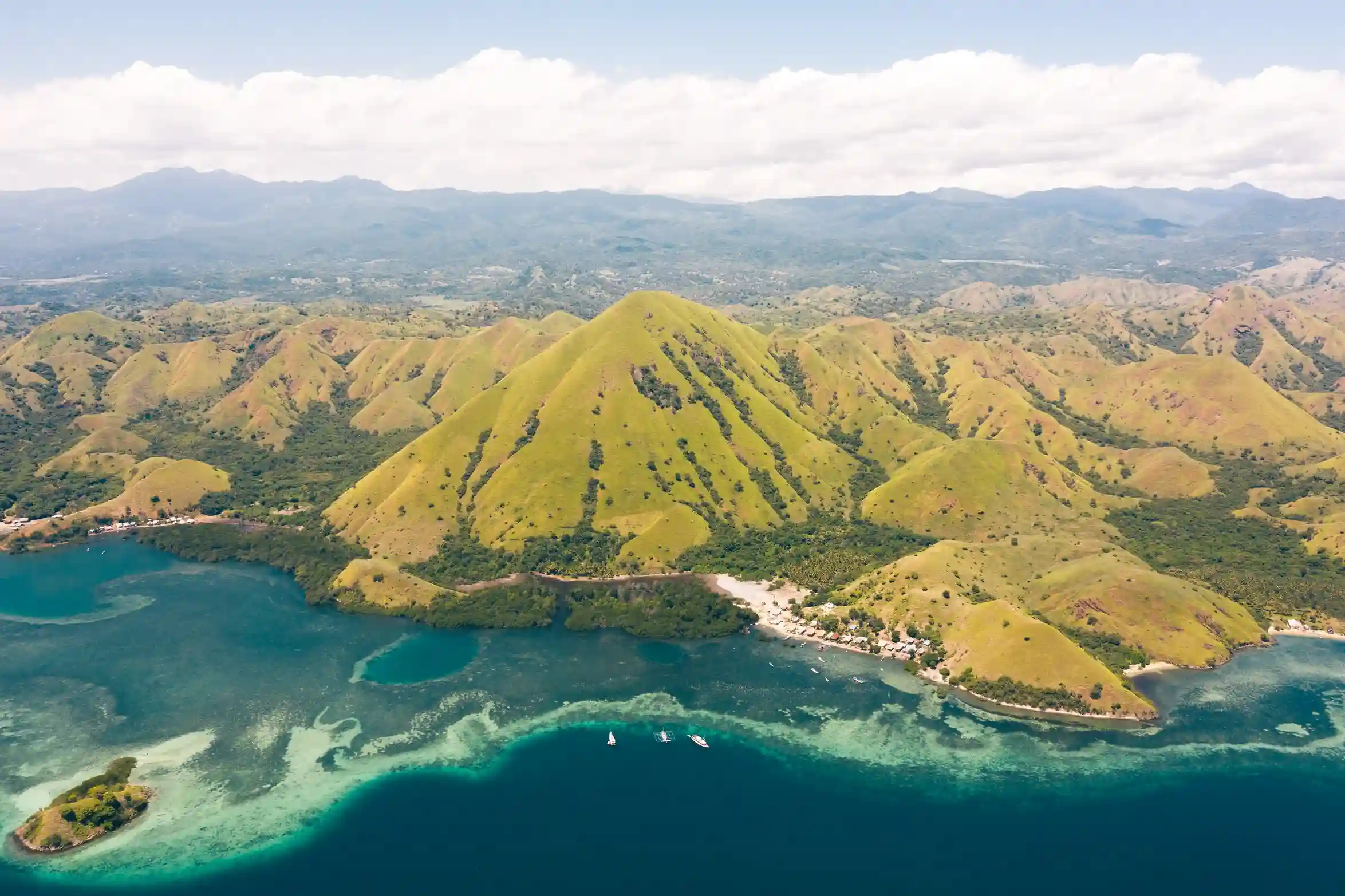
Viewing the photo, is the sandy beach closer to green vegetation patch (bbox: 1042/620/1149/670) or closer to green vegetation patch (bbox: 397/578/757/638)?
green vegetation patch (bbox: 1042/620/1149/670)

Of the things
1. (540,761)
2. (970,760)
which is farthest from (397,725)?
(970,760)

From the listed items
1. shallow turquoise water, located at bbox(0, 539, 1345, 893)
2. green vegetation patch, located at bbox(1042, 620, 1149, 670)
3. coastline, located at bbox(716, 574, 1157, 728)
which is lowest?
shallow turquoise water, located at bbox(0, 539, 1345, 893)

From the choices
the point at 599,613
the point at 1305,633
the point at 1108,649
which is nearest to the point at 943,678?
the point at 1108,649

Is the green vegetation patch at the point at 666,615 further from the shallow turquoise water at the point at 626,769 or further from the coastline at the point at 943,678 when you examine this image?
the coastline at the point at 943,678

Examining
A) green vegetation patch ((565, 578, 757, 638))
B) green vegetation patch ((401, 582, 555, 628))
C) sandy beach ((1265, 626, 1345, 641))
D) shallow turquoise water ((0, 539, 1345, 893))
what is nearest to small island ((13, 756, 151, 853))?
shallow turquoise water ((0, 539, 1345, 893))

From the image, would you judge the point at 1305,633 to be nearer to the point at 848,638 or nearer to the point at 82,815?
the point at 848,638

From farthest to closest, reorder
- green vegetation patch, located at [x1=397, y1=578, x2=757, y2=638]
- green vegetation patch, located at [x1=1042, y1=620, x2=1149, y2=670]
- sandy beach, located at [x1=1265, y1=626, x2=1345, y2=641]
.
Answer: green vegetation patch, located at [x1=397, y1=578, x2=757, y2=638] < sandy beach, located at [x1=1265, y1=626, x2=1345, y2=641] < green vegetation patch, located at [x1=1042, y1=620, x2=1149, y2=670]

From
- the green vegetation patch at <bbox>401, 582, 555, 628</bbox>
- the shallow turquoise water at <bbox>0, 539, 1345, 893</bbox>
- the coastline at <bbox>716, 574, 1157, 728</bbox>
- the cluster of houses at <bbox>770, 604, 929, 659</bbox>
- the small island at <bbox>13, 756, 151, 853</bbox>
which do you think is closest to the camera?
the shallow turquoise water at <bbox>0, 539, 1345, 893</bbox>
